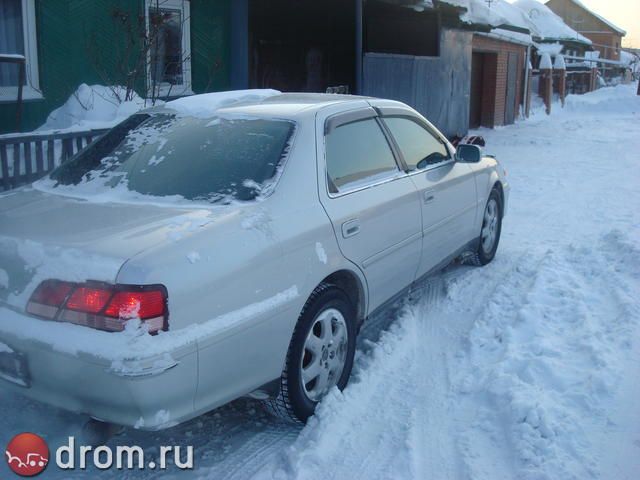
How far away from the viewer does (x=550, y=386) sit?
385 cm

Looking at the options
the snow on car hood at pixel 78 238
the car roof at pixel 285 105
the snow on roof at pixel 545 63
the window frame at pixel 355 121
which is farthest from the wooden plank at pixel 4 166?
the snow on roof at pixel 545 63

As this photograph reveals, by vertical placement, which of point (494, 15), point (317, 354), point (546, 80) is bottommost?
point (317, 354)

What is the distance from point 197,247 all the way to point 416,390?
1.64m

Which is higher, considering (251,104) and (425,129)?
(251,104)

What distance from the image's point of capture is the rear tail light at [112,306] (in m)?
Result: 2.70

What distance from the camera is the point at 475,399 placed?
3.81 m

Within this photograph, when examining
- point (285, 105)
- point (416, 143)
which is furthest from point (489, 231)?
point (285, 105)

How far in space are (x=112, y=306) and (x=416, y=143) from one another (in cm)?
287

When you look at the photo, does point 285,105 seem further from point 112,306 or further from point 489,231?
point 489,231

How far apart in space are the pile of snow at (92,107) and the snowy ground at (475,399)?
440cm

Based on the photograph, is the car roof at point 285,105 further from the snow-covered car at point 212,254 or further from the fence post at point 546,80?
the fence post at point 546,80

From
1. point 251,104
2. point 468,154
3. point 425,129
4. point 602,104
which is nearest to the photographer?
point 251,104

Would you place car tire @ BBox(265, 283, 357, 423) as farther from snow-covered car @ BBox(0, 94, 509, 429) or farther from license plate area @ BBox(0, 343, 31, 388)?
license plate area @ BBox(0, 343, 31, 388)

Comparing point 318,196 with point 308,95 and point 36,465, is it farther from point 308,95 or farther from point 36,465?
point 36,465
